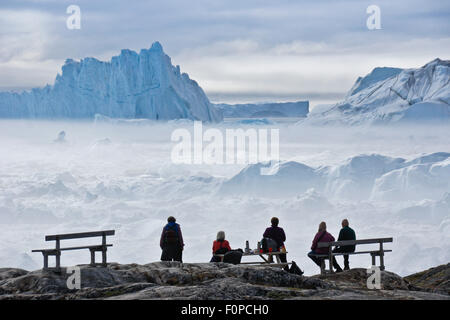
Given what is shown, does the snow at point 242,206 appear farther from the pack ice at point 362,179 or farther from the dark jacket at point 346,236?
the dark jacket at point 346,236

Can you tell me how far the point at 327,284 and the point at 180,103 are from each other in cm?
8273

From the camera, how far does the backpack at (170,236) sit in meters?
15.3

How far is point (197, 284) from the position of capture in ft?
42.0

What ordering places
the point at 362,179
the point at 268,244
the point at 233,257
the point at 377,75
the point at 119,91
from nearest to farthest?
the point at 233,257 → the point at 268,244 → the point at 119,91 → the point at 362,179 → the point at 377,75

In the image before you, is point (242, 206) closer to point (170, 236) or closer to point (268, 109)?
point (268, 109)

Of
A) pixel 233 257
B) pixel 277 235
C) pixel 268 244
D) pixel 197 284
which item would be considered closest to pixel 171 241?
pixel 233 257

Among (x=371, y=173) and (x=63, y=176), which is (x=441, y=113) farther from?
(x=63, y=176)

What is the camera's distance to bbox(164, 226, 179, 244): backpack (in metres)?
15.3

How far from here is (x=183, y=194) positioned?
13425 cm

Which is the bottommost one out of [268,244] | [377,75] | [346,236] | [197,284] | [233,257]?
[197,284]

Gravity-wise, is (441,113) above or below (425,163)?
above

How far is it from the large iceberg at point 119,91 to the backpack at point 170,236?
75.5 metres

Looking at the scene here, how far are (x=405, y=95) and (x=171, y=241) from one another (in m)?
129

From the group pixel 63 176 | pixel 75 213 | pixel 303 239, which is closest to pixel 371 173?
pixel 303 239
